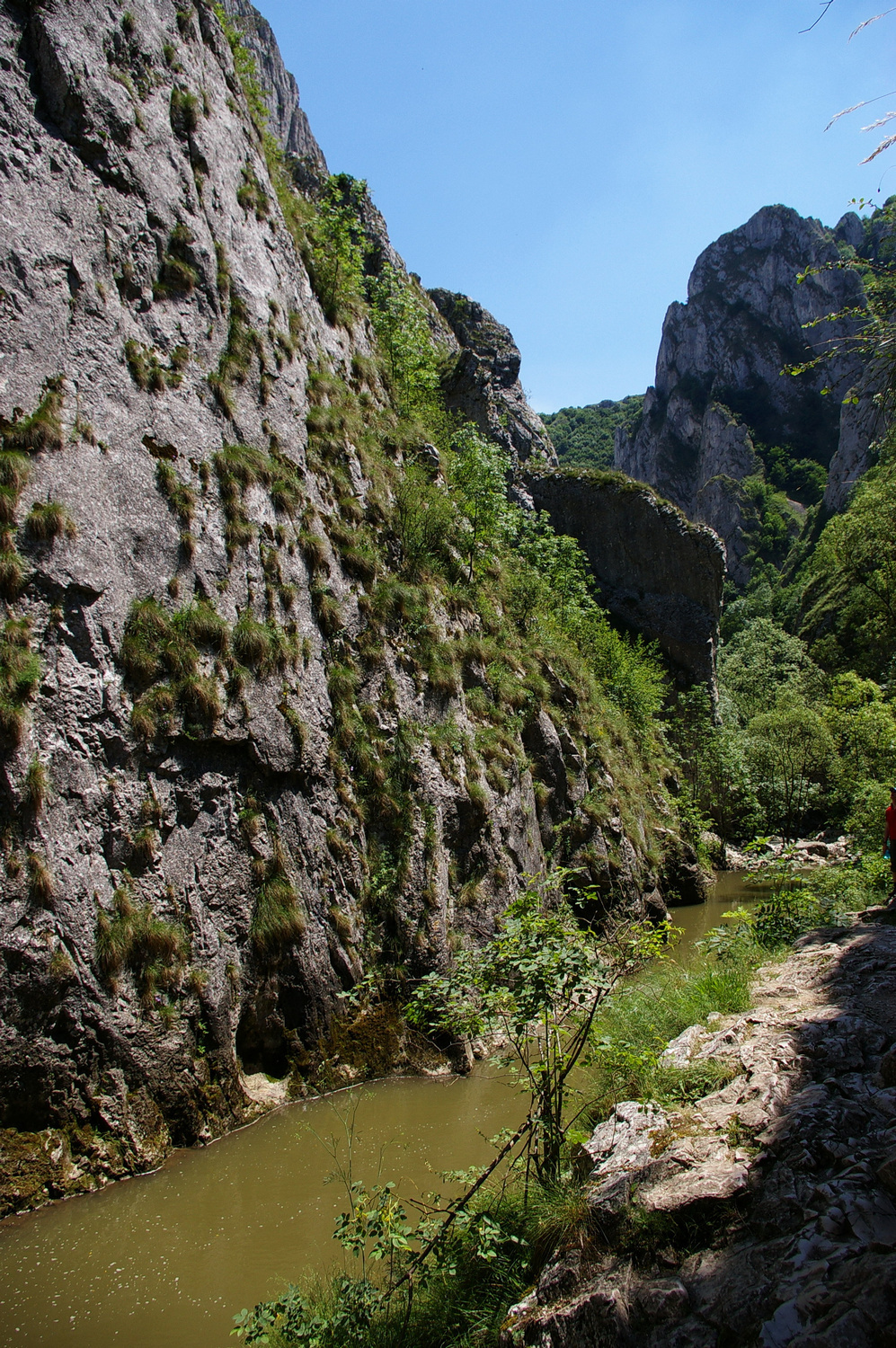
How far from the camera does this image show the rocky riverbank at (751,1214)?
2.49 meters

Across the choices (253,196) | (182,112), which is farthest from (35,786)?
(253,196)

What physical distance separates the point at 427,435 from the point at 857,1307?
52.7ft

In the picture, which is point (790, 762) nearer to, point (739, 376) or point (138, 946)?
point (138, 946)

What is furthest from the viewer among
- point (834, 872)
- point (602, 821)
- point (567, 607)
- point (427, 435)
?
point (567, 607)

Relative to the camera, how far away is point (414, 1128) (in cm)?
711

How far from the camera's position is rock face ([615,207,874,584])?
90062 mm

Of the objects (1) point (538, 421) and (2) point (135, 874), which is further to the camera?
(1) point (538, 421)

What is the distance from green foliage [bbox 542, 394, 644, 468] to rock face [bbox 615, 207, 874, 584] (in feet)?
35.6

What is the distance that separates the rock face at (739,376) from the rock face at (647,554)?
201 ft

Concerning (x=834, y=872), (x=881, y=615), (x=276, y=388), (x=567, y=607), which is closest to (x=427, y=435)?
(x=276, y=388)

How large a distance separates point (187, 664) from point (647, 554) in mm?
26706

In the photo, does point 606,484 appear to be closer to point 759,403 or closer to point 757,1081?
point 757,1081

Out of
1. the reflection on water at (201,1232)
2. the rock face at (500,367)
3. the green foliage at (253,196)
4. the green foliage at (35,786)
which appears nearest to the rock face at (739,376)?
the rock face at (500,367)

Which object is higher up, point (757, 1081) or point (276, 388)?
point (276, 388)
